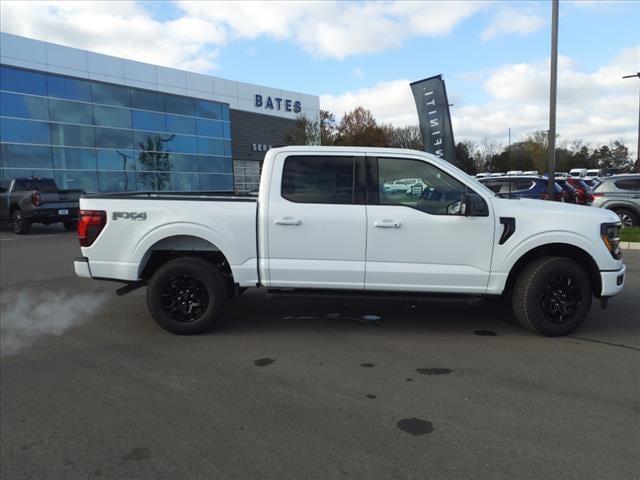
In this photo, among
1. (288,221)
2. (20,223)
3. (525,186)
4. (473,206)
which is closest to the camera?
(473,206)

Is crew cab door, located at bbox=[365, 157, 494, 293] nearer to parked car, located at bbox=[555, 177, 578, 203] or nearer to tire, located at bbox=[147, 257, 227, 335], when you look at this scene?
tire, located at bbox=[147, 257, 227, 335]

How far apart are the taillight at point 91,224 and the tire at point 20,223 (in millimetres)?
13833

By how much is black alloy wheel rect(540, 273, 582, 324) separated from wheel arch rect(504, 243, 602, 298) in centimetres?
23

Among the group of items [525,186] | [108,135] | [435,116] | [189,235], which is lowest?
[189,235]

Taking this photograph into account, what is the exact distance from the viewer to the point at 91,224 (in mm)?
5504

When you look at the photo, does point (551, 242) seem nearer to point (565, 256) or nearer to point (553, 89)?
point (565, 256)

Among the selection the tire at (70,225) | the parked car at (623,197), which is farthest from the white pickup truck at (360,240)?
the tire at (70,225)

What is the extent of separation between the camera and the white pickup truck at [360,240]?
5.12 meters

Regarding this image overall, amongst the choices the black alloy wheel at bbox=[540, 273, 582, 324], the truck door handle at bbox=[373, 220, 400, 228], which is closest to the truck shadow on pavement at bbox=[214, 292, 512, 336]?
the black alloy wheel at bbox=[540, 273, 582, 324]

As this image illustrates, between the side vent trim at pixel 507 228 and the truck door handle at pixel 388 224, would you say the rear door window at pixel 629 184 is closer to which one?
the side vent trim at pixel 507 228

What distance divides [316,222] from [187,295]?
1609mm

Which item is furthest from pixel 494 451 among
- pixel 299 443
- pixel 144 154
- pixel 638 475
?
pixel 144 154

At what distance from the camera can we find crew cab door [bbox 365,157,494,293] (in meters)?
5.12

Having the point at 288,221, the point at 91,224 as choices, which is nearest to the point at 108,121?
the point at 91,224
